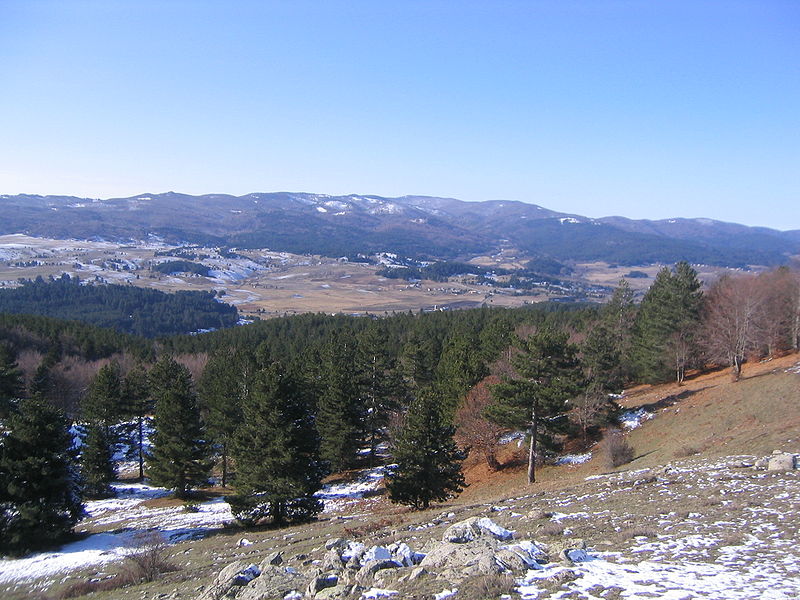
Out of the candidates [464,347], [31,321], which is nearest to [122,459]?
[464,347]

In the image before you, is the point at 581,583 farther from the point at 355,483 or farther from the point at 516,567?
the point at 355,483

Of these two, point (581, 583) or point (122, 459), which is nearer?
point (581, 583)

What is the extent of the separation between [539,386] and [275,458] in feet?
43.5

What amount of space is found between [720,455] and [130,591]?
21.7m

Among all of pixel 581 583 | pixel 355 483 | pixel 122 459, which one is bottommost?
pixel 122 459

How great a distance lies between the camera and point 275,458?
22562 millimetres

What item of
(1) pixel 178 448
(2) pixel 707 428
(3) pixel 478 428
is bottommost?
(1) pixel 178 448

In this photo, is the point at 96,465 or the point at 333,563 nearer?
the point at 333,563

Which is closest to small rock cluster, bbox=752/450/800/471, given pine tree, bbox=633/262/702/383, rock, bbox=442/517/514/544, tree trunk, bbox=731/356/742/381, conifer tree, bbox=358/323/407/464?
rock, bbox=442/517/514/544

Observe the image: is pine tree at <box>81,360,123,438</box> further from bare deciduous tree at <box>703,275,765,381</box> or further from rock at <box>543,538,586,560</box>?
bare deciduous tree at <box>703,275,765,381</box>

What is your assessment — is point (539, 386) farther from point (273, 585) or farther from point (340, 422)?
point (273, 585)

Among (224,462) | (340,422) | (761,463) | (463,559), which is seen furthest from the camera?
(224,462)

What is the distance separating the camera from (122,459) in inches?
1849

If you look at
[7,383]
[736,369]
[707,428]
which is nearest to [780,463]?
[707,428]
